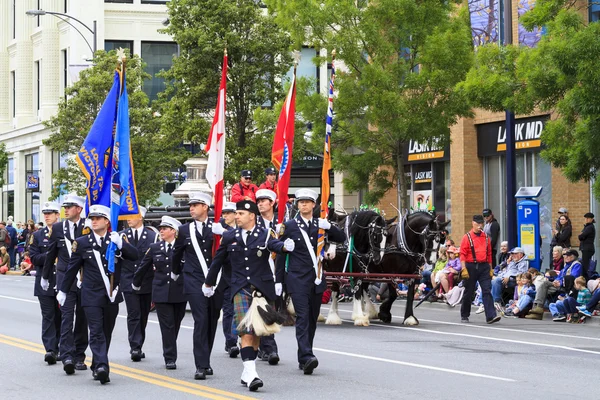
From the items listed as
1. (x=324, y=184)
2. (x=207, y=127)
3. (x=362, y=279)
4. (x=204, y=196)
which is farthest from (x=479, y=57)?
(x=207, y=127)

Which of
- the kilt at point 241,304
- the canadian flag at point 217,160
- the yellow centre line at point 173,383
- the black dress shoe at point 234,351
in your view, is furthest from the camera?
the black dress shoe at point 234,351

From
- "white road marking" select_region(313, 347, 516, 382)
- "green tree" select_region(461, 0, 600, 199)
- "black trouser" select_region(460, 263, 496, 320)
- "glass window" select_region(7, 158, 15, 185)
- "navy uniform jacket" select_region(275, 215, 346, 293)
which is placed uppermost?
"glass window" select_region(7, 158, 15, 185)

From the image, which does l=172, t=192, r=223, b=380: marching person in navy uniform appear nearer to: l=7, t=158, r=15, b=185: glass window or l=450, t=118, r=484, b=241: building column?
l=450, t=118, r=484, b=241: building column

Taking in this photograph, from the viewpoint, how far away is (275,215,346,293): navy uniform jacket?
→ 1309 centimetres

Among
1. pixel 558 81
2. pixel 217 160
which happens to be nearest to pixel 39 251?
pixel 217 160

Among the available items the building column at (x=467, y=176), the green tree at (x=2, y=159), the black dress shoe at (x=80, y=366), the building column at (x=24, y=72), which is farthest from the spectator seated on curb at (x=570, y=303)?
the building column at (x=24, y=72)

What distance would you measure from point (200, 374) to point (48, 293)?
272 centimetres

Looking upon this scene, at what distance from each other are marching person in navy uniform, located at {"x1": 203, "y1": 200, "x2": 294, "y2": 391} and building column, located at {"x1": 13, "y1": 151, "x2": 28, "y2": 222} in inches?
2153

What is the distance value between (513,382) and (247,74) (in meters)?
22.4

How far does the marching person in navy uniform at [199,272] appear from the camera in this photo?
1252 cm

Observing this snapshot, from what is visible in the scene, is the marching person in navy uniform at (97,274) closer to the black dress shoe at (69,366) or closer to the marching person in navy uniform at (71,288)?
the marching person in navy uniform at (71,288)

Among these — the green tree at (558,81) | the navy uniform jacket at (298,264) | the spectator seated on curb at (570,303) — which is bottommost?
the spectator seated on curb at (570,303)

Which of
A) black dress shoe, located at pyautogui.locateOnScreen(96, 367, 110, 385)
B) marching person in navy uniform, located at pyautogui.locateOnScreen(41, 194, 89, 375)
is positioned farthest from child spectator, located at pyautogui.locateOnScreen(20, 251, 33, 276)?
black dress shoe, located at pyautogui.locateOnScreen(96, 367, 110, 385)

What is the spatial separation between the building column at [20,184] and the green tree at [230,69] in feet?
106
